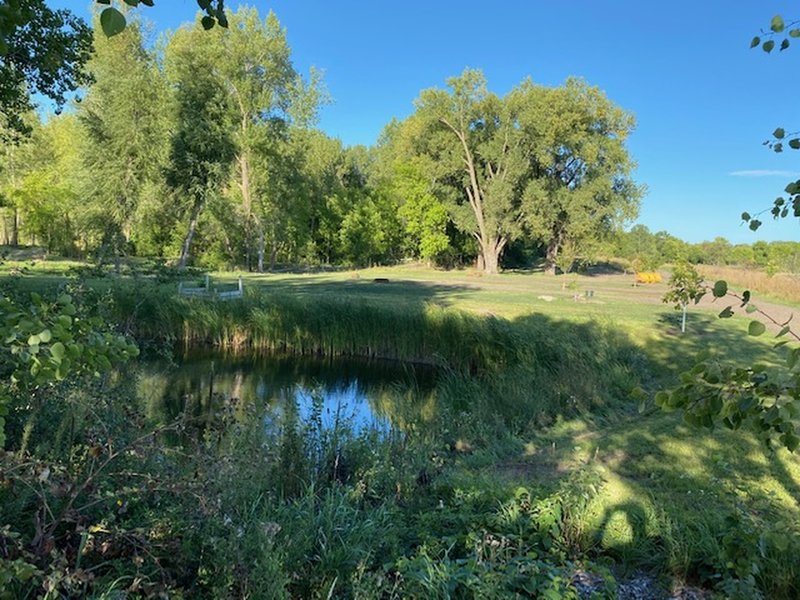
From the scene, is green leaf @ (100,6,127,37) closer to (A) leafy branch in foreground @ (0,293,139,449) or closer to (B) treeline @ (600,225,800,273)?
(A) leafy branch in foreground @ (0,293,139,449)

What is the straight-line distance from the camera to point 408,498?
4074mm

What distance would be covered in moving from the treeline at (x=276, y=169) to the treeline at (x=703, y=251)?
4.41m

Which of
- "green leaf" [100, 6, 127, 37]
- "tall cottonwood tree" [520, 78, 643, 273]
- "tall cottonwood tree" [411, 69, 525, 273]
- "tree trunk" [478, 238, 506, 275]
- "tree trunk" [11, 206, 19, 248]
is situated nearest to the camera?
"green leaf" [100, 6, 127, 37]

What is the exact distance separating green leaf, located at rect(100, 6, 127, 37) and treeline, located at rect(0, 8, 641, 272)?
23804 millimetres

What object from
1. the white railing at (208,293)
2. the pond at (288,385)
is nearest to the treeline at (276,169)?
the white railing at (208,293)

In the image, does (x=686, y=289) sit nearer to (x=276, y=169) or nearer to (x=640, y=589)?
(x=640, y=589)

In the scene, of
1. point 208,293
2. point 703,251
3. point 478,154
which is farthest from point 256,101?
point 703,251

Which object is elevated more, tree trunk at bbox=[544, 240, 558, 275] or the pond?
tree trunk at bbox=[544, 240, 558, 275]

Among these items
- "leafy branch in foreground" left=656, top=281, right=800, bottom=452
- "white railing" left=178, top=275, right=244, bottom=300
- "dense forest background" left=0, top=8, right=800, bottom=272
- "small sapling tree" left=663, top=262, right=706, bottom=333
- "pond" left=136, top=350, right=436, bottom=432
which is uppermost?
"dense forest background" left=0, top=8, right=800, bottom=272

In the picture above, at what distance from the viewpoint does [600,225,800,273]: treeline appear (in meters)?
25.8

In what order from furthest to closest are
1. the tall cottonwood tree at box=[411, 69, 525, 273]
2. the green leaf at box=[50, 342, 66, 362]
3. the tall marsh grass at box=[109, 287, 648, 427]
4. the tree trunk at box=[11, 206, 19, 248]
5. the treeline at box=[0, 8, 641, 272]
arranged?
the tree trunk at box=[11, 206, 19, 248] → the tall cottonwood tree at box=[411, 69, 525, 273] → the treeline at box=[0, 8, 641, 272] → the tall marsh grass at box=[109, 287, 648, 427] → the green leaf at box=[50, 342, 66, 362]

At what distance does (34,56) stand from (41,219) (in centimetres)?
3125

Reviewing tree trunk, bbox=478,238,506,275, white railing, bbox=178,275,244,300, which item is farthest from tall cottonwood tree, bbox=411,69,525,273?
white railing, bbox=178,275,244,300

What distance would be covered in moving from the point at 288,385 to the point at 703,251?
3191 centimetres
